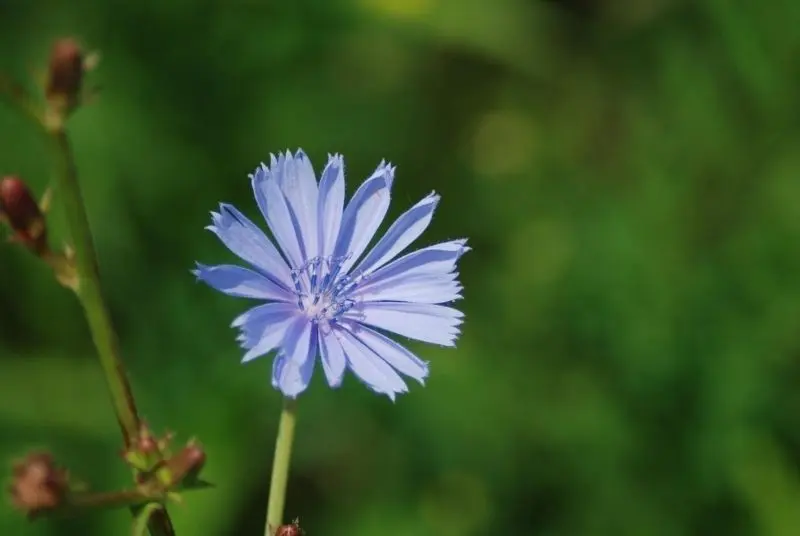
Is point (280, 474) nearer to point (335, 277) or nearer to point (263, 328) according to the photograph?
point (263, 328)

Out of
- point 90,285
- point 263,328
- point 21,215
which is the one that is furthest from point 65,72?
point 263,328

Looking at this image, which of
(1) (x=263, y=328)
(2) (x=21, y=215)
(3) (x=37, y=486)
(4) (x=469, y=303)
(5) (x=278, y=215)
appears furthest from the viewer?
(4) (x=469, y=303)

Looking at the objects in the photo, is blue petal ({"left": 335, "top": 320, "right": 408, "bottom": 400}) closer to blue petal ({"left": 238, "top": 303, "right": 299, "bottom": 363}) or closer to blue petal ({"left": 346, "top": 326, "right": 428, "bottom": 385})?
blue petal ({"left": 346, "top": 326, "right": 428, "bottom": 385})

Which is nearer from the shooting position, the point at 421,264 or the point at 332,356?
the point at 332,356

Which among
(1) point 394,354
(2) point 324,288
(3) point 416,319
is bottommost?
(1) point 394,354

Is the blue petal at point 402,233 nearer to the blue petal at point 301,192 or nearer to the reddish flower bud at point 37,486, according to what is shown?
the blue petal at point 301,192

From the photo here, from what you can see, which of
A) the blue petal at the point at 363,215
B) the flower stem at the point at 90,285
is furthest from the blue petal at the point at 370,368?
the flower stem at the point at 90,285

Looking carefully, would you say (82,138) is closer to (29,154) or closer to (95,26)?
(29,154)
